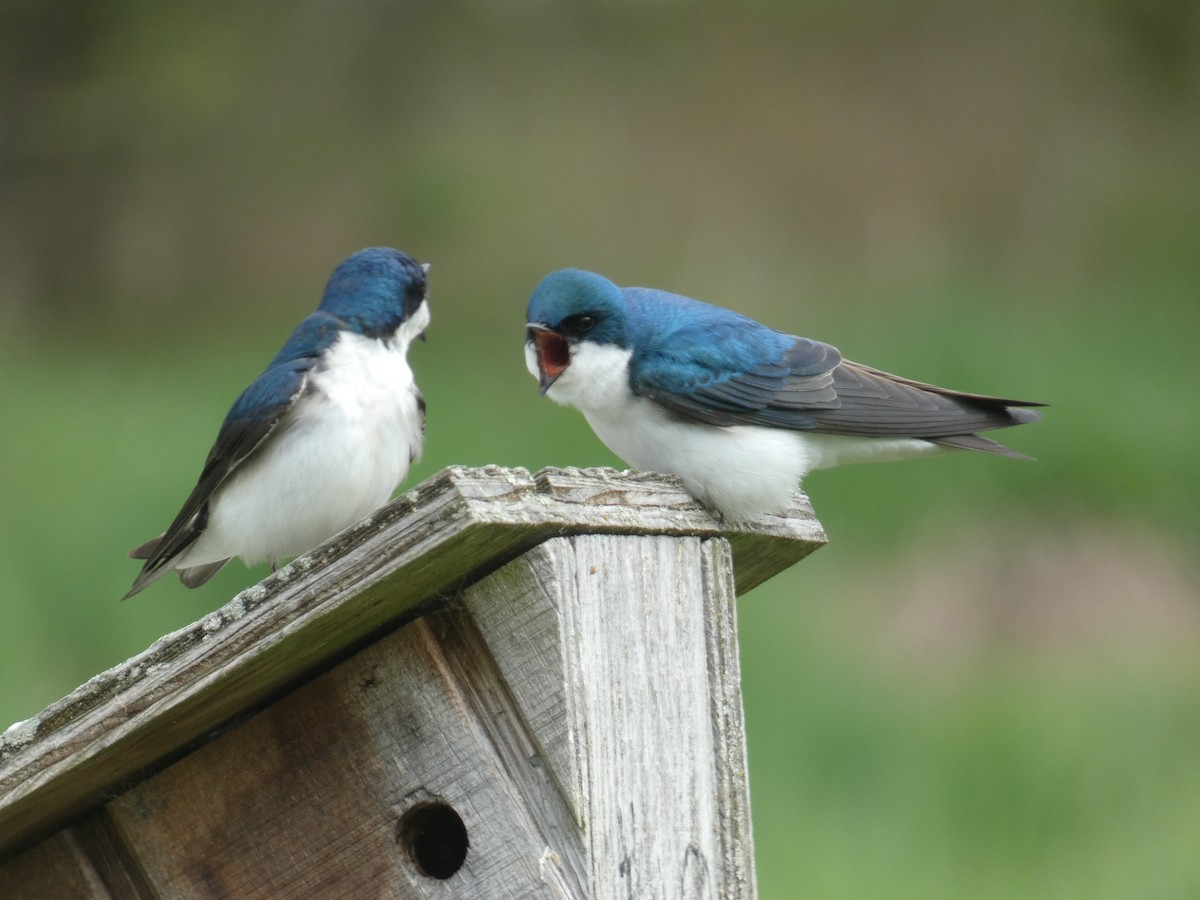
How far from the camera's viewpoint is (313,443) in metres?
2.86

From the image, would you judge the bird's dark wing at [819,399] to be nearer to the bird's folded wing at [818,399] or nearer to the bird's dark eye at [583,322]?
the bird's folded wing at [818,399]

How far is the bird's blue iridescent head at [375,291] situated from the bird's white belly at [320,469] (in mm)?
68

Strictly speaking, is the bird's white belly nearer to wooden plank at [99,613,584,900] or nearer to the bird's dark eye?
the bird's dark eye

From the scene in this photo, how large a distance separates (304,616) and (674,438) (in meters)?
0.88

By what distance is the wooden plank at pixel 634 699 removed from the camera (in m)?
2.01

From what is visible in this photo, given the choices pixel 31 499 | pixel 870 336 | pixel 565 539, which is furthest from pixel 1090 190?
pixel 565 539

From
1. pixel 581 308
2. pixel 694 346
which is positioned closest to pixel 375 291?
pixel 581 308

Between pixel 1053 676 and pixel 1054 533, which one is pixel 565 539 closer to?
pixel 1053 676

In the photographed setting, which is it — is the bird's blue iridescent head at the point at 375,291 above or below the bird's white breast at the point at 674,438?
above

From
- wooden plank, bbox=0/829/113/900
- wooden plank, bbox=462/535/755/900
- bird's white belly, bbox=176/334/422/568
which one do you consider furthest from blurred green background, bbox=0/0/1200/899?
wooden plank, bbox=0/829/113/900

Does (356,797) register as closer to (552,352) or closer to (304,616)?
(304,616)

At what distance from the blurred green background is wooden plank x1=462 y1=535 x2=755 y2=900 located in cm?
193

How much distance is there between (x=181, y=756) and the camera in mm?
2293

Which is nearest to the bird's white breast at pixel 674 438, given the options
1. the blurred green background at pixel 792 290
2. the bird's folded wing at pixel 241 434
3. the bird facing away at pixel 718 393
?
the bird facing away at pixel 718 393
